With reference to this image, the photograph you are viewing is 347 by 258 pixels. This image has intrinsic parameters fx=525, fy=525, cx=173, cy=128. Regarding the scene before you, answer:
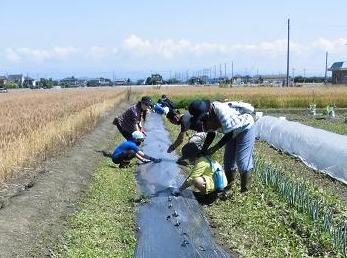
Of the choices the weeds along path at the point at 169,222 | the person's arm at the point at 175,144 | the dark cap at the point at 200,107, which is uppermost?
the dark cap at the point at 200,107

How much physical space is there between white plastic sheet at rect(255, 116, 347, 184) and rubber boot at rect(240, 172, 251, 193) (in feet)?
7.45

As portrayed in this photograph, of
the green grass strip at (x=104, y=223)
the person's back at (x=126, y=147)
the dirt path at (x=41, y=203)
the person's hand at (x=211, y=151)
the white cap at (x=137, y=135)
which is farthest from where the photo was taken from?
the white cap at (x=137, y=135)

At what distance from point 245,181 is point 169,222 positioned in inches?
59.2

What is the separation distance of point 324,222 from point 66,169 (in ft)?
17.6

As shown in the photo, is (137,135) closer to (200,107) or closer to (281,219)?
(200,107)

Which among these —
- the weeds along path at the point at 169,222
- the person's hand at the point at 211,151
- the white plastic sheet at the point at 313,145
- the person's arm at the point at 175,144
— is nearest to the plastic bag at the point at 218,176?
the person's hand at the point at 211,151

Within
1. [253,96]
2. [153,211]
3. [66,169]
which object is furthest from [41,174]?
[253,96]

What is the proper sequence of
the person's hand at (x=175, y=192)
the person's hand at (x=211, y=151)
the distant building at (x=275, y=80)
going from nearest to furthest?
the person's hand at (x=211, y=151), the person's hand at (x=175, y=192), the distant building at (x=275, y=80)

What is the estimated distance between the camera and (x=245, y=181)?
8.14 meters

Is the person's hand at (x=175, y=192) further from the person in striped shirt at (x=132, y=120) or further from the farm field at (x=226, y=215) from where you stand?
the person in striped shirt at (x=132, y=120)

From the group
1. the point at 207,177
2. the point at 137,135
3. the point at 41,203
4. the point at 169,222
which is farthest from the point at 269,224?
the point at 137,135

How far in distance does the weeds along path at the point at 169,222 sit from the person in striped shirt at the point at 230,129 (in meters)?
0.86

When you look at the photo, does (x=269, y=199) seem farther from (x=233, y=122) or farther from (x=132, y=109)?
(x=132, y=109)

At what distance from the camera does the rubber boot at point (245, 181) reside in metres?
8.06
